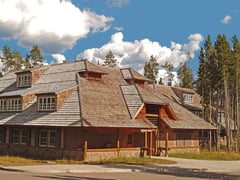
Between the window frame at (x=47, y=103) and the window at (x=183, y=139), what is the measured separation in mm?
12666

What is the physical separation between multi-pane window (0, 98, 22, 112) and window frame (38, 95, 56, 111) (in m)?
3.28

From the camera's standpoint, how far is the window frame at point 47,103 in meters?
31.6

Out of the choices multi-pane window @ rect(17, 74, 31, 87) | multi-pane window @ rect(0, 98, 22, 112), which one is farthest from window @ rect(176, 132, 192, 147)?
multi-pane window @ rect(17, 74, 31, 87)

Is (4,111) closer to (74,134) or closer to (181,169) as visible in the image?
(74,134)

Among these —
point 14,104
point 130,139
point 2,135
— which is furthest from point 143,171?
point 2,135

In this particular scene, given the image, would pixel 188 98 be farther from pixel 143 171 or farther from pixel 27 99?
pixel 143 171

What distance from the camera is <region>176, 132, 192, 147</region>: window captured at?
3728 centimetres

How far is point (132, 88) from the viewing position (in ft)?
119

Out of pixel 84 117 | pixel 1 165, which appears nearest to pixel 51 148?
pixel 84 117

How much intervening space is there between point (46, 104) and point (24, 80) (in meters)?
8.91

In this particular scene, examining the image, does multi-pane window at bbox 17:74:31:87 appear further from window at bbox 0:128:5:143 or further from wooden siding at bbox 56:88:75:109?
wooden siding at bbox 56:88:75:109

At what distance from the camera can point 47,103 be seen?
3216 centimetres

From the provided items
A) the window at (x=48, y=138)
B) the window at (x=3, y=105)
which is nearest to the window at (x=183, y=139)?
the window at (x=48, y=138)

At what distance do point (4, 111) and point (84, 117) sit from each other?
38.5ft
